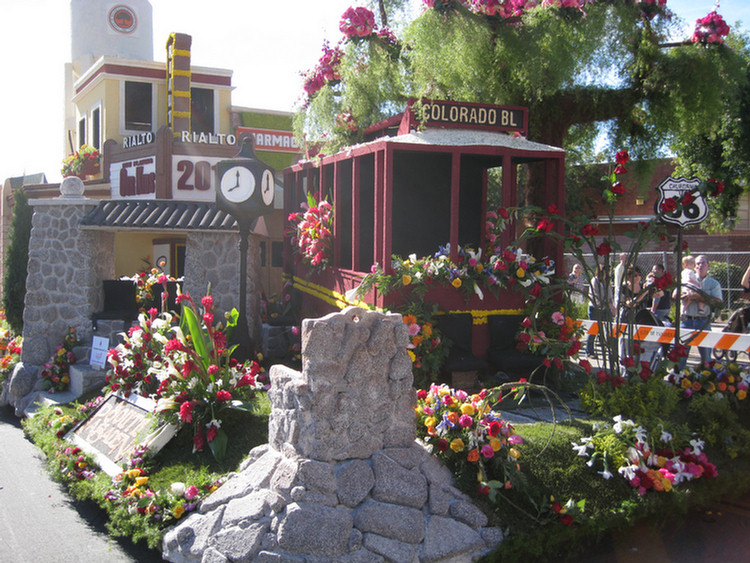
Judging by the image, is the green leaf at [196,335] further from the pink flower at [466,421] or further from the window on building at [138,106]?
the window on building at [138,106]

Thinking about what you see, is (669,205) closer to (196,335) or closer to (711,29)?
(196,335)

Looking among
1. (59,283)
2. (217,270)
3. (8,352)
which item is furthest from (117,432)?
(8,352)

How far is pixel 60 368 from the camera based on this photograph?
348 inches

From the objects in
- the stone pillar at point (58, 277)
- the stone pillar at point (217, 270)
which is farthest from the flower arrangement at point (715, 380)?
the stone pillar at point (58, 277)

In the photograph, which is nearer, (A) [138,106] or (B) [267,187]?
(B) [267,187]

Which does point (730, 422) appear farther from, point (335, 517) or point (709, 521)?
point (335, 517)

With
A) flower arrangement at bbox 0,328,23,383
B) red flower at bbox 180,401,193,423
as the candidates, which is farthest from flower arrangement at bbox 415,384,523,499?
flower arrangement at bbox 0,328,23,383

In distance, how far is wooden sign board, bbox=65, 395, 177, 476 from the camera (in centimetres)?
555

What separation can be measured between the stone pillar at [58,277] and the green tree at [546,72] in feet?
12.2

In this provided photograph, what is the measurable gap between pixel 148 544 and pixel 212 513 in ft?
1.99

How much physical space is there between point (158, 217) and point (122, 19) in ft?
53.5

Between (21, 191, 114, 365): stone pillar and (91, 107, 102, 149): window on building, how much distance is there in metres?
10.2

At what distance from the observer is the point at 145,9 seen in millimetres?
22453

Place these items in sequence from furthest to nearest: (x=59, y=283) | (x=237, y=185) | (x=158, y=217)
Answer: (x=59, y=283), (x=158, y=217), (x=237, y=185)
